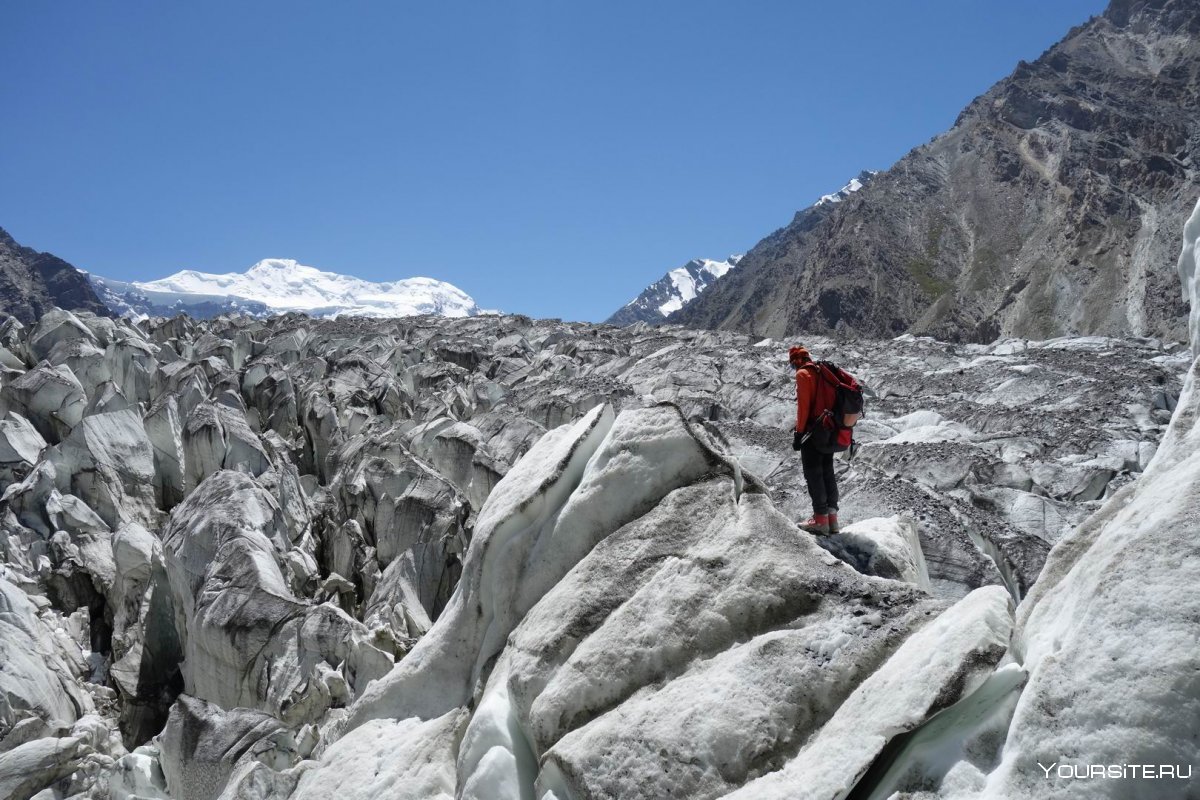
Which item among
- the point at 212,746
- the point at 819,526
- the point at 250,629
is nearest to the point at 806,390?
the point at 819,526

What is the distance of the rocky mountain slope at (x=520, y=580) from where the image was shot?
21.2 ft

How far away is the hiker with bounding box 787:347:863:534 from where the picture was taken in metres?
9.20

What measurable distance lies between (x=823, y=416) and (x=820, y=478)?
0.82 meters

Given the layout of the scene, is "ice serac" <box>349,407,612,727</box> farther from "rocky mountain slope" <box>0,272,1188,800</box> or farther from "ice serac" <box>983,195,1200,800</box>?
"ice serac" <box>983,195,1200,800</box>

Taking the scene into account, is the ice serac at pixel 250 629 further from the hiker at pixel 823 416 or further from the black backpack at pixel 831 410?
the black backpack at pixel 831 410

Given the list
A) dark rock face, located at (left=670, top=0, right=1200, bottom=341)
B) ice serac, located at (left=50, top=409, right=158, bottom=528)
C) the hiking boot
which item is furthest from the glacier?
dark rock face, located at (left=670, top=0, right=1200, bottom=341)

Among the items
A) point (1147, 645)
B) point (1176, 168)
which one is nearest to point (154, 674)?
point (1147, 645)

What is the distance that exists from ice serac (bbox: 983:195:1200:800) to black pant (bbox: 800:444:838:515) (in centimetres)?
401

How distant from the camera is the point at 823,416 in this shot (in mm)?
9227

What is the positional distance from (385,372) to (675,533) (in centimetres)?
5361

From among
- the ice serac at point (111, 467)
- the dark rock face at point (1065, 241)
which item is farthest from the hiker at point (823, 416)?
the dark rock face at point (1065, 241)

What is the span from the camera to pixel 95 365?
4609 cm

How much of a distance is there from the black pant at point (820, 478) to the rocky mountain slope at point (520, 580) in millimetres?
446

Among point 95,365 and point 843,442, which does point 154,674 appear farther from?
point 95,365
